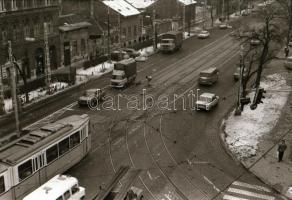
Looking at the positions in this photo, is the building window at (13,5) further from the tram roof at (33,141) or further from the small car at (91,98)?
the tram roof at (33,141)

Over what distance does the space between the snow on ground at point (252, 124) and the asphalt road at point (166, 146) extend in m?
1.12

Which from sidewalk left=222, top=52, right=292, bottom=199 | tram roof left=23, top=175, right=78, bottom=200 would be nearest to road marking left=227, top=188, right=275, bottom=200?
sidewalk left=222, top=52, right=292, bottom=199

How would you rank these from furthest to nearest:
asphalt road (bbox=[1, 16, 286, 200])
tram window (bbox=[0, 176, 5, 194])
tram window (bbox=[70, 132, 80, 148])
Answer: tram window (bbox=[70, 132, 80, 148]) < asphalt road (bbox=[1, 16, 286, 200]) < tram window (bbox=[0, 176, 5, 194])

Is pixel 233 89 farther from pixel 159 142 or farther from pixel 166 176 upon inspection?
pixel 166 176

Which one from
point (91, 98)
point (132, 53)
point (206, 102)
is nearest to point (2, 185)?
point (91, 98)

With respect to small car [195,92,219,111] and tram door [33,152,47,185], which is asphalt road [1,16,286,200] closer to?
small car [195,92,219,111]

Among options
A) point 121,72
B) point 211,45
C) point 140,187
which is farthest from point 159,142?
point 211,45

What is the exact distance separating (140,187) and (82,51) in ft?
150

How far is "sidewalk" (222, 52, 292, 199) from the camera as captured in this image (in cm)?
3036

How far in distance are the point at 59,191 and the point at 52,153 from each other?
161 inches

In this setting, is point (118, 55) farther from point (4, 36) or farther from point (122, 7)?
point (4, 36)

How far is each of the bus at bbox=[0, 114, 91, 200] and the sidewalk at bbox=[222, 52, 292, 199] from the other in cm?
1189

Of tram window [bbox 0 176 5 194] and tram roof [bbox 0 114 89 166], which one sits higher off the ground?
tram roof [bbox 0 114 89 166]

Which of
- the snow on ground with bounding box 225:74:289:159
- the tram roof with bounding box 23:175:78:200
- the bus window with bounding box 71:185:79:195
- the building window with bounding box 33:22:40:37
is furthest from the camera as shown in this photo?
the building window with bounding box 33:22:40:37
